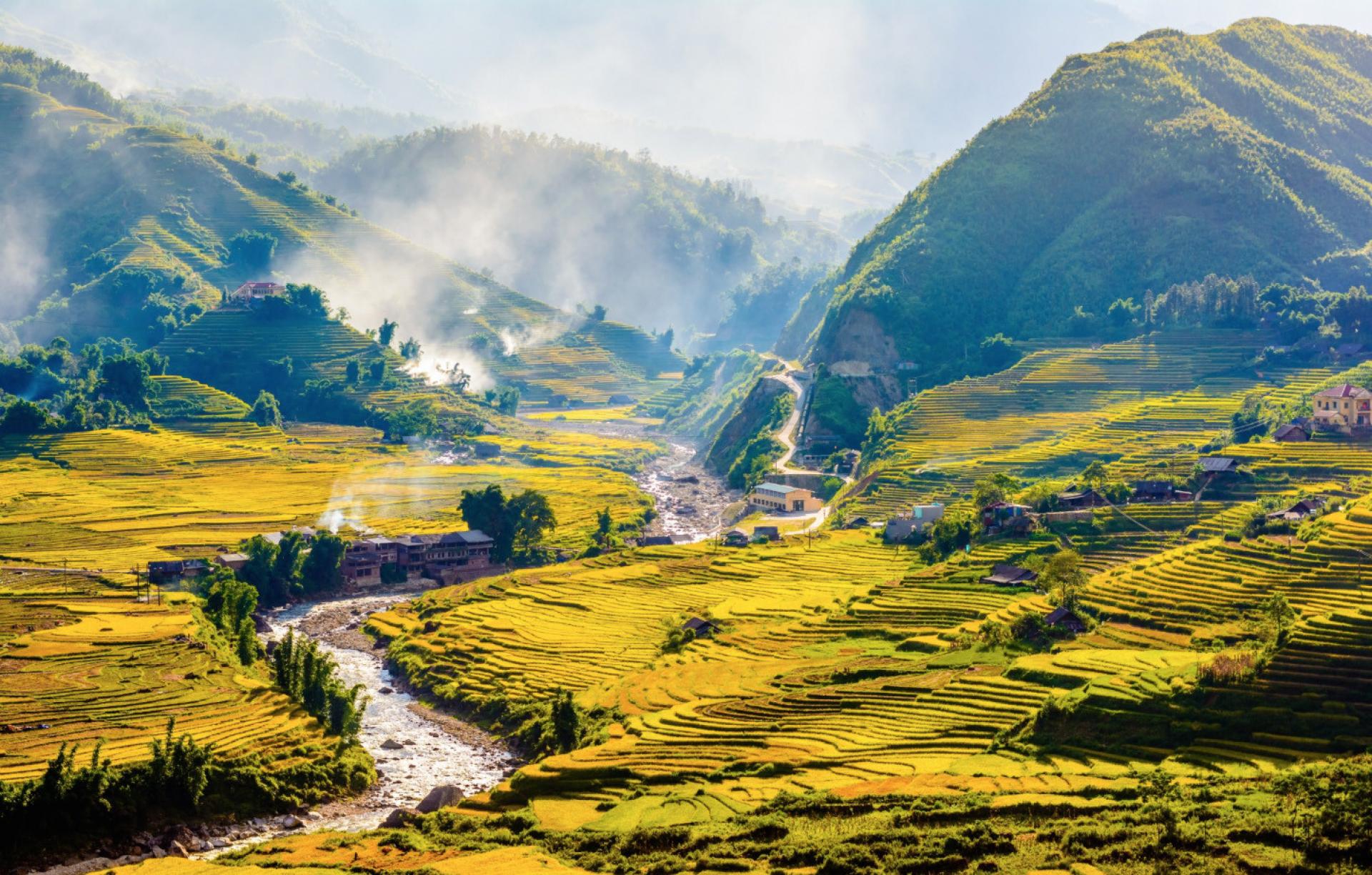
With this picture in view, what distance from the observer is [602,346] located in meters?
190

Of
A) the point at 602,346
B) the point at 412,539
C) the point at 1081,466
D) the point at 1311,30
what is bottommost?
the point at 412,539

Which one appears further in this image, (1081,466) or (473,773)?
(1081,466)

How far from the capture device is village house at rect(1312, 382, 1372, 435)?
7744 cm

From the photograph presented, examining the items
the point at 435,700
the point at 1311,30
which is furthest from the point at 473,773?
the point at 1311,30

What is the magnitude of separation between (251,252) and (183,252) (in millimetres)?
7274

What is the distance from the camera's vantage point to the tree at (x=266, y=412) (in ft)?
399

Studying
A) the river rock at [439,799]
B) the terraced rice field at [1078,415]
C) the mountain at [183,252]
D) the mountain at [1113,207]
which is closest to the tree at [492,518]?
the terraced rice field at [1078,415]

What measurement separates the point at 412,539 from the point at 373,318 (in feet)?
278

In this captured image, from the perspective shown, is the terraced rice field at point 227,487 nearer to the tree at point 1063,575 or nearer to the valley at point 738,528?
the valley at point 738,528

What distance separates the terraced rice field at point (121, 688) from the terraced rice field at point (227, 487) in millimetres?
12603

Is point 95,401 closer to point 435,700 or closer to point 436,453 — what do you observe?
point 436,453

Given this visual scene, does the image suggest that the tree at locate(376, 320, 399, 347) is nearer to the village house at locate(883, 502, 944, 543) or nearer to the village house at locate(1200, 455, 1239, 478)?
the village house at locate(883, 502, 944, 543)

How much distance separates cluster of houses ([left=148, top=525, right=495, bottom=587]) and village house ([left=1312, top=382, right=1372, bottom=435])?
4815cm

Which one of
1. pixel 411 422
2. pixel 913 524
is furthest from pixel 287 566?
pixel 411 422
